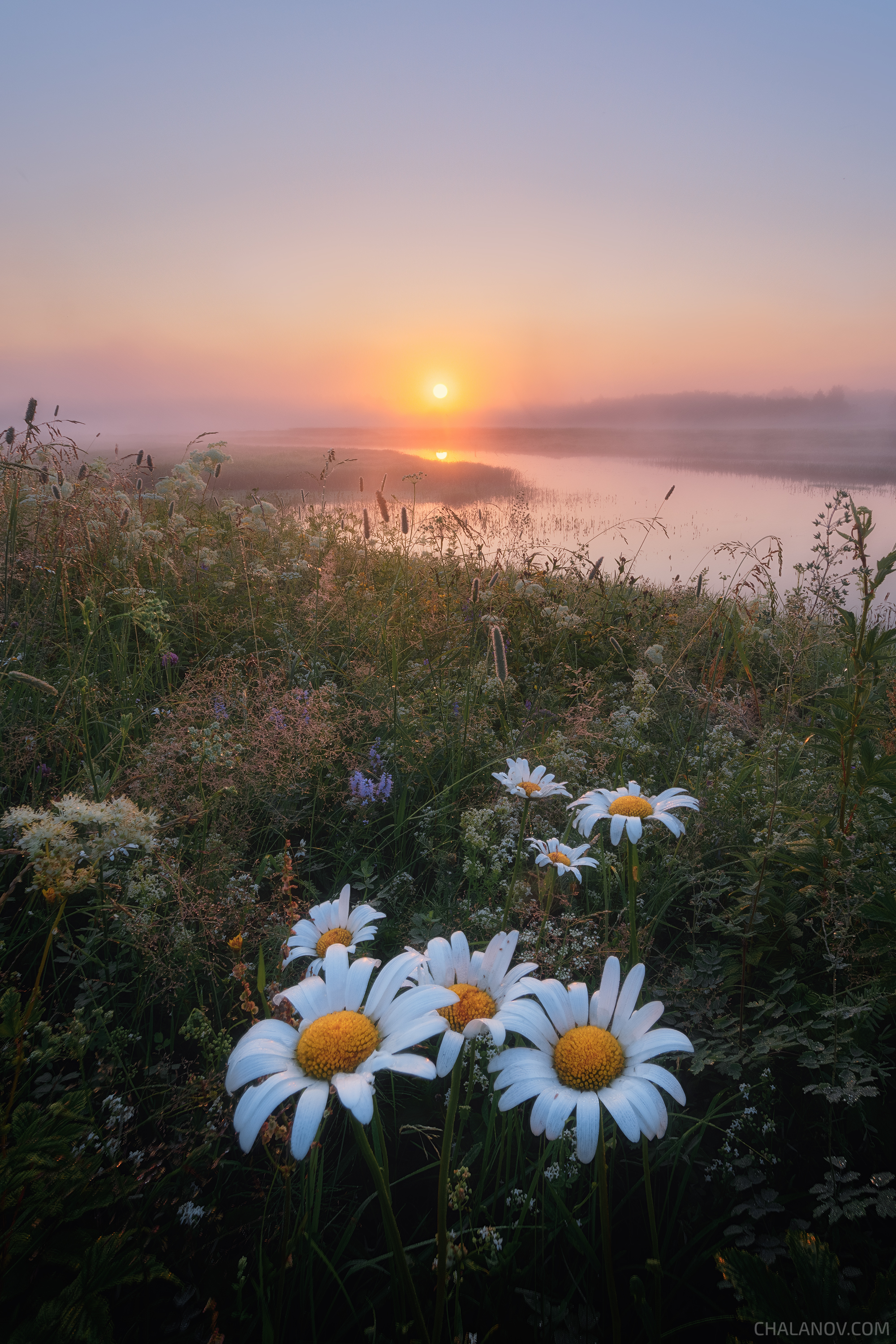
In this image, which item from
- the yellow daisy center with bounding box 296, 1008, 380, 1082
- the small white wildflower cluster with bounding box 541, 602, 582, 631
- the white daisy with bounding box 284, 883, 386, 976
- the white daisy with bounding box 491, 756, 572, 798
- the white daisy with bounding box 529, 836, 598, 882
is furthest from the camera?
the small white wildflower cluster with bounding box 541, 602, 582, 631

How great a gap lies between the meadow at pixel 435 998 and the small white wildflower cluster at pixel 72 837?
0.01 m

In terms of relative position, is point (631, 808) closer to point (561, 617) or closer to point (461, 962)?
point (461, 962)

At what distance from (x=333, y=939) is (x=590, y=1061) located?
56 cm

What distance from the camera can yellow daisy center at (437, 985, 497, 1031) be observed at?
0.95 metres

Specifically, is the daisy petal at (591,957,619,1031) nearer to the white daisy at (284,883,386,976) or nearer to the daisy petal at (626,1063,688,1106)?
the daisy petal at (626,1063,688,1106)

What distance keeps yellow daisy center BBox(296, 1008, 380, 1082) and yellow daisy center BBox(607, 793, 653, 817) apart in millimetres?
737

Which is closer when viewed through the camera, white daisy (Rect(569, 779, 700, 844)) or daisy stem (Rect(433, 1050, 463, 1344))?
daisy stem (Rect(433, 1050, 463, 1344))

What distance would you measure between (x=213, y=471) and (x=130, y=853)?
398cm

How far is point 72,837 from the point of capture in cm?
123

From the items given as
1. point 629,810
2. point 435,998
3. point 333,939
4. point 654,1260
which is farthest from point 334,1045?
point 629,810

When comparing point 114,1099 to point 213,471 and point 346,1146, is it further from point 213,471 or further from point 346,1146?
point 213,471

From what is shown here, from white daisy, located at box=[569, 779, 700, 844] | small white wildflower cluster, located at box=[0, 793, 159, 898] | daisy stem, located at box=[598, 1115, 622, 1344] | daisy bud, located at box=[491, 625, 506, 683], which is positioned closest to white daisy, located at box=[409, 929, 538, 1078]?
daisy stem, located at box=[598, 1115, 622, 1344]

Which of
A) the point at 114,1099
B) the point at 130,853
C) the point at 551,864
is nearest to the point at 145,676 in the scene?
the point at 130,853

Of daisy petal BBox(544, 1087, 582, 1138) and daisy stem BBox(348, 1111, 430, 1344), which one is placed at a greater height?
daisy petal BBox(544, 1087, 582, 1138)
